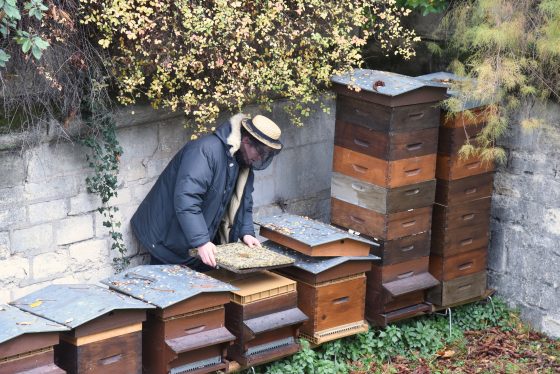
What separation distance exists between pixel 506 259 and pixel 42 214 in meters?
3.83

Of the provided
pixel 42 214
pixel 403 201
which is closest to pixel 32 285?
pixel 42 214

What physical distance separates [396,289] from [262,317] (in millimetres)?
1353

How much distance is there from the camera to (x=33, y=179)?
21.4 ft

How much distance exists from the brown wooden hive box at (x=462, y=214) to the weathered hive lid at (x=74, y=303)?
2.73 meters

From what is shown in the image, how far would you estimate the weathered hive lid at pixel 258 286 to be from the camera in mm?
6395

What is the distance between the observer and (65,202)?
264 inches

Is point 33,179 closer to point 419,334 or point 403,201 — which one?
point 403,201

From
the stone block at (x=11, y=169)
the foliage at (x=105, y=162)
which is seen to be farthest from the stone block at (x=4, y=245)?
the foliage at (x=105, y=162)

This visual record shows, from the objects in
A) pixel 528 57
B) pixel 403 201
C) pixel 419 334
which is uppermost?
pixel 528 57

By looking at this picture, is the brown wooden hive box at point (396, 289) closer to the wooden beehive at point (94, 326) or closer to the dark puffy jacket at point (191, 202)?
the dark puffy jacket at point (191, 202)

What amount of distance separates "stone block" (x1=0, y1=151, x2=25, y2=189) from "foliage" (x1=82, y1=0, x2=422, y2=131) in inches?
31.4

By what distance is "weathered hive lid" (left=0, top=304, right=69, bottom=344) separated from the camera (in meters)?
5.38

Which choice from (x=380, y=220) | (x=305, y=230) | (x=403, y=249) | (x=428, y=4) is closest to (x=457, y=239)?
(x=403, y=249)

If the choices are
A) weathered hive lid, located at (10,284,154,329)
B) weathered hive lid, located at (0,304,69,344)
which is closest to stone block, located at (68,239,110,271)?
weathered hive lid, located at (10,284,154,329)
